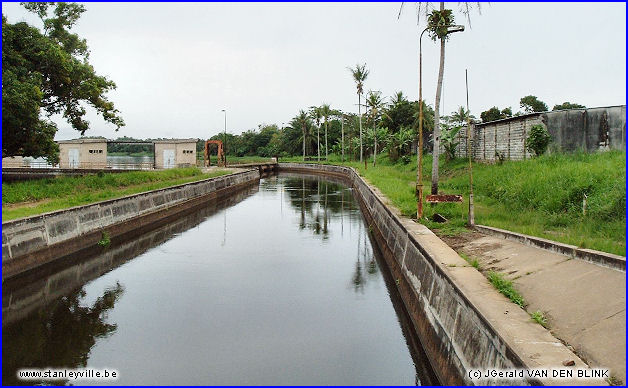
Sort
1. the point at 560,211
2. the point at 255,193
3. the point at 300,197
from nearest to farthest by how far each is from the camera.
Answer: the point at 560,211, the point at 300,197, the point at 255,193

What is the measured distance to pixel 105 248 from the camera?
56.1ft

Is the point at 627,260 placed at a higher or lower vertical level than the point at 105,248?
higher

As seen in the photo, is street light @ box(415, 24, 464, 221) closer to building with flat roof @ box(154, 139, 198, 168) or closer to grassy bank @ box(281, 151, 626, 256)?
grassy bank @ box(281, 151, 626, 256)

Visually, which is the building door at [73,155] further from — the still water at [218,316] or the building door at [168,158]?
the still water at [218,316]

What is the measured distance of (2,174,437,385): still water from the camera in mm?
7973

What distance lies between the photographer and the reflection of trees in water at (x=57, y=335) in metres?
8.13

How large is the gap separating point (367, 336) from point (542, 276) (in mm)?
3223

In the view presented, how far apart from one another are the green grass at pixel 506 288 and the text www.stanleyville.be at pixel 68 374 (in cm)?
600

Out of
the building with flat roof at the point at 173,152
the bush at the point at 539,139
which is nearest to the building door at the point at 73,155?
the building with flat roof at the point at 173,152

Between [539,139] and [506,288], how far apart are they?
14.4m

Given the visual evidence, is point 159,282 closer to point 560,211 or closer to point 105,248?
point 105,248

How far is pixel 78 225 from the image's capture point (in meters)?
16.1

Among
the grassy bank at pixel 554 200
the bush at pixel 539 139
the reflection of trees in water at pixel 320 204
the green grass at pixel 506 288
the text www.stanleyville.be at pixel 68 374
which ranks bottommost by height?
the text www.stanleyville.be at pixel 68 374

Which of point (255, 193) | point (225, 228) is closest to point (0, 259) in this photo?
point (225, 228)
